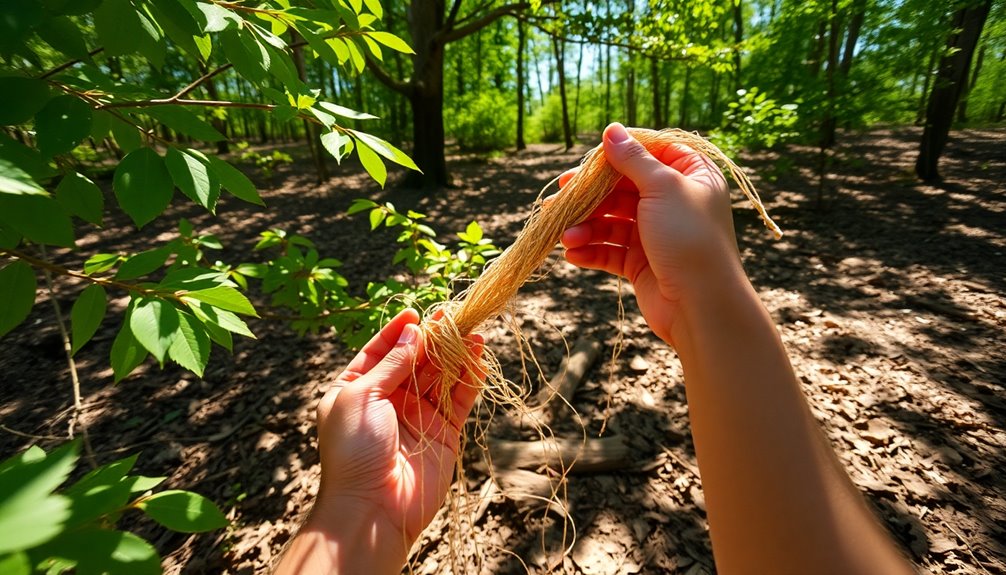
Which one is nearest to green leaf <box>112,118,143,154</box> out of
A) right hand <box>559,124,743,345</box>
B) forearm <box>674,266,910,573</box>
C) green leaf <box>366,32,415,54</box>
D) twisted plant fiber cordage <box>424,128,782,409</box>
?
green leaf <box>366,32,415,54</box>

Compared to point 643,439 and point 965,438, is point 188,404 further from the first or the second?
point 965,438

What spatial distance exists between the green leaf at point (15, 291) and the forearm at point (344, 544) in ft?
3.04

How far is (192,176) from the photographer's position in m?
0.94

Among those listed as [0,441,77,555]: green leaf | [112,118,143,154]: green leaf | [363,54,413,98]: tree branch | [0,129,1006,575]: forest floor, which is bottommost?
[0,129,1006,575]: forest floor

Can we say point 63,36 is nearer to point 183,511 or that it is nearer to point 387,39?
point 387,39

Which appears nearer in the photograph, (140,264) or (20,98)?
(20,98)

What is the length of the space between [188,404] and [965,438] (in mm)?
5383

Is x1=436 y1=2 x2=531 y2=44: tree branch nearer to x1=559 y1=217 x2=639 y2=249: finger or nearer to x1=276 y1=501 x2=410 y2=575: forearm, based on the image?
x1=559 y1=217 x2=639 y2=249: finger

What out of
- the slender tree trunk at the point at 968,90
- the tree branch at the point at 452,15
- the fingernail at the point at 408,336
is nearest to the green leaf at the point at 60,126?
the fingernail at the point at 408,336

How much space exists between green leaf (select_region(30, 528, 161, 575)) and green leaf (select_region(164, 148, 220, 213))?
623mm

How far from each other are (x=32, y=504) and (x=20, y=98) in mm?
831

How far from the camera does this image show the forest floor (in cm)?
215

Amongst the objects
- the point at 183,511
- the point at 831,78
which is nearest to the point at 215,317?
the point at 183,511

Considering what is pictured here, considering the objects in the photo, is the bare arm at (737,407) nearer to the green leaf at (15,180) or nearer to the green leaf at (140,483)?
the green leaf at (140,483)
